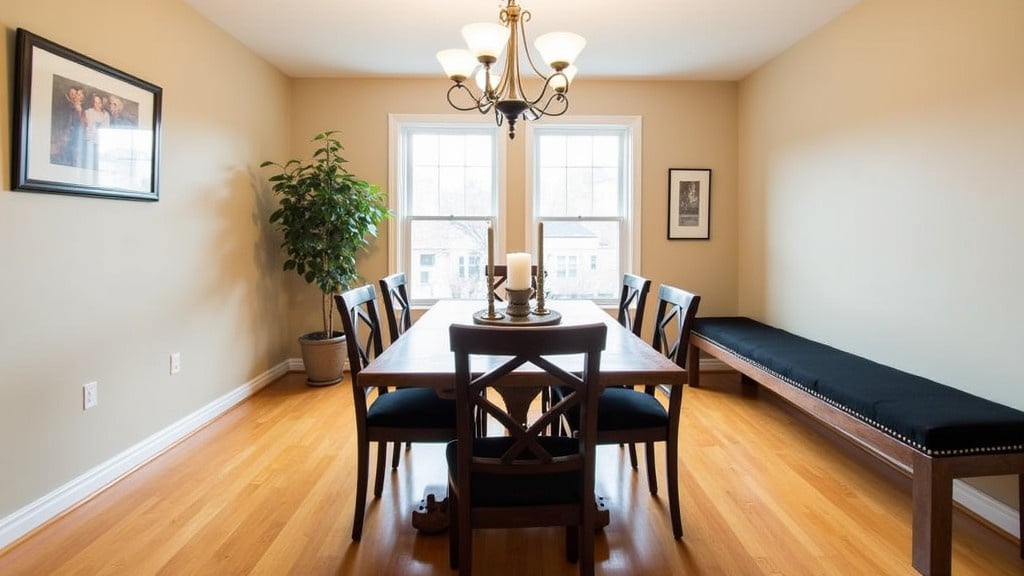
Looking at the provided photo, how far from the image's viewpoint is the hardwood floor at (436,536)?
5.72ft

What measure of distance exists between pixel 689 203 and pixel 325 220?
111 inches

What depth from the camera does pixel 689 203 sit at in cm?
421

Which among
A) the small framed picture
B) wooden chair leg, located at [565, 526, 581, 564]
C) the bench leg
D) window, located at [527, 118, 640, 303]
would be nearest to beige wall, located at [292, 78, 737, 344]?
the small framed picture

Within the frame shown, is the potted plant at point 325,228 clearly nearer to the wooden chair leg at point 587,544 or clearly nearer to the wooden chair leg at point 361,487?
the wooden chair leg at point 361,487

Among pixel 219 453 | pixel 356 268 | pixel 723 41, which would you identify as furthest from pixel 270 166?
pixel 723 41

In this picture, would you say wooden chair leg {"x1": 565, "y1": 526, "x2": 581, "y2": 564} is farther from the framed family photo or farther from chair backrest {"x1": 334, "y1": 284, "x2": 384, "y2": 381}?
the framed family photo

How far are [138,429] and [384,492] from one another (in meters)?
1.35

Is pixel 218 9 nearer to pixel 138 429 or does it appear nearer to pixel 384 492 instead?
pixel 138 429

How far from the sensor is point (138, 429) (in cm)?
255

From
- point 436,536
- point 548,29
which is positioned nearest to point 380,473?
point 436,536

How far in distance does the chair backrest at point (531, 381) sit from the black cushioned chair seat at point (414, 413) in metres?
0.42

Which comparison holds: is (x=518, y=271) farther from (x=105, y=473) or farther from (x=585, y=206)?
(x=585, y=206)

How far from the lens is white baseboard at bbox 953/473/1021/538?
194 cm

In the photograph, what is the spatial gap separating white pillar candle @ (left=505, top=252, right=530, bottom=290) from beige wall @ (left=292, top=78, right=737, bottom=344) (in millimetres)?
2195
